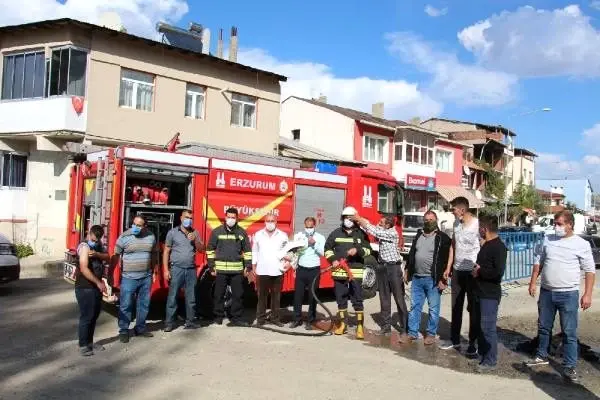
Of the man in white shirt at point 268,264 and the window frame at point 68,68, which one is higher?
the window frame at point 68,68

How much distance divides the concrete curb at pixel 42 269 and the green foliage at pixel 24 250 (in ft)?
6.66

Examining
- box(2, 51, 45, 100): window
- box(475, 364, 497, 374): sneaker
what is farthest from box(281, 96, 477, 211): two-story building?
box(475, 364, 497, 374): sneaker

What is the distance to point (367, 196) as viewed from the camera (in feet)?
39.1

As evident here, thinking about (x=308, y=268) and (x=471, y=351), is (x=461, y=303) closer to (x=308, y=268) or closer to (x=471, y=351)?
(x=471, y=351)

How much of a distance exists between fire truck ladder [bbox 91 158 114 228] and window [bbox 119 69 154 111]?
462 inches

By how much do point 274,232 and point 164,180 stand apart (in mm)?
1875

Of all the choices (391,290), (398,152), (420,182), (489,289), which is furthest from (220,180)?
(420,182)

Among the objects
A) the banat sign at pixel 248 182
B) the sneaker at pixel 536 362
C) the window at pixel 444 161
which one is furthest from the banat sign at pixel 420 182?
the sneaker at pixel 536 362

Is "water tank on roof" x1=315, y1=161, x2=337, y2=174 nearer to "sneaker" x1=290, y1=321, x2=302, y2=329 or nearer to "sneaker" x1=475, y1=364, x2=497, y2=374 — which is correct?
"sneaker" x1=290, y1=321, x2=302, y2=329

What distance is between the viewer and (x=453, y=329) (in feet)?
26.7

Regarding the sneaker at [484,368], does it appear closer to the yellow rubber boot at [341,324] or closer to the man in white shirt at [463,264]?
the man in white shirt at [463,264]

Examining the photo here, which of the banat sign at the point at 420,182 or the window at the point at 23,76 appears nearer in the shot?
the window at the point at 23,76

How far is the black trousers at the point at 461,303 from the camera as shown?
758 centimetres

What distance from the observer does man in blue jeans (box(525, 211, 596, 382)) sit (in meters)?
6.59
